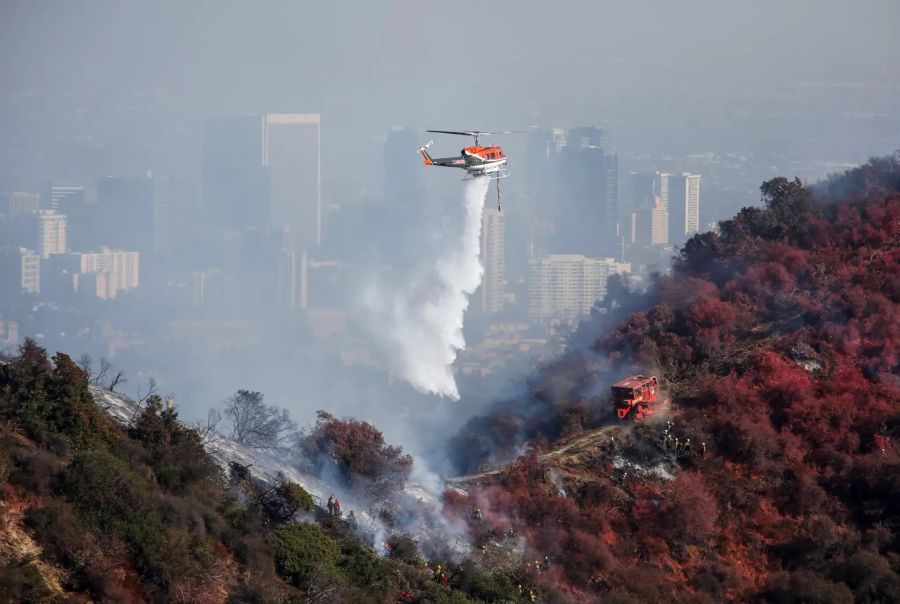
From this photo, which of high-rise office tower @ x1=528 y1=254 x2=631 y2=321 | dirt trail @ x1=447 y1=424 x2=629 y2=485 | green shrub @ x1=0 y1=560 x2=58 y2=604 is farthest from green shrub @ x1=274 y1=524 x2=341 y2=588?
high-rise office tower @ x1=528 y1=254 x2=631 y2=321

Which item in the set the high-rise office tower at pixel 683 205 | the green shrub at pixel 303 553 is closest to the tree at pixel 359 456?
the green shrub at pixel 303 553

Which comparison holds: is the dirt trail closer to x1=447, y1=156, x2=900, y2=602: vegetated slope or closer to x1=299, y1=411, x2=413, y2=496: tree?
x1=447, y1=156, x2=900, y2=602: vegetated slope

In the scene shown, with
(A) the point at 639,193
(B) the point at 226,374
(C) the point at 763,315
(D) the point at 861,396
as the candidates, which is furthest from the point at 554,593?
(A) the point at 639,193

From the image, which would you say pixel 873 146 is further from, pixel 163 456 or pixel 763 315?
pixel 163 456

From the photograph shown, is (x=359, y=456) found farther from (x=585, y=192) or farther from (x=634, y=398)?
(x=585, y=192)

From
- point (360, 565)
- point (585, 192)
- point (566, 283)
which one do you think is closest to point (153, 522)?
point (360, 565)

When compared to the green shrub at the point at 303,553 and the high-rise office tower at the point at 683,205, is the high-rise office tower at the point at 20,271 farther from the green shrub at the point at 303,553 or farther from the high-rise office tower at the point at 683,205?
the green shrub at the point at 303,553
